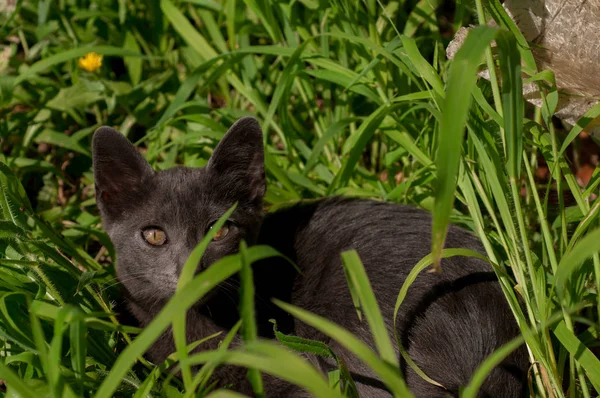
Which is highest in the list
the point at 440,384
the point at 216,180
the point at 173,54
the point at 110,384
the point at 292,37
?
the point at 292,37

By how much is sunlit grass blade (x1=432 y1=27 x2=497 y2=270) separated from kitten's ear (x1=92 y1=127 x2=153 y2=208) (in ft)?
3.84

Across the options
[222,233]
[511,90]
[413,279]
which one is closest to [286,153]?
[222,233]

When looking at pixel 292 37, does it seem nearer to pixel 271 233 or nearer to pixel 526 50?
pixel 271 233

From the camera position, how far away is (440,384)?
76.9 inches

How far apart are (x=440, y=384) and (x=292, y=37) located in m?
1.69

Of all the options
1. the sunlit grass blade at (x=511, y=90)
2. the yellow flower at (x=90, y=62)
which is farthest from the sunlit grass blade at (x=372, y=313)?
the yellow flower at (x=90, y=62)

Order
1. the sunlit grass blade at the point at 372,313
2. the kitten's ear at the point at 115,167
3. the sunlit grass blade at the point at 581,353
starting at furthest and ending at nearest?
the kitten's ear at the point at 115,167
the sunlit grass blade at the point at 581,353
the sunlit grass blade at the point at 372,313

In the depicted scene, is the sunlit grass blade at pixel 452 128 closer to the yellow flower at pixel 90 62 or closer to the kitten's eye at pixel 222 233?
the kitten's eye at pixel 222 233

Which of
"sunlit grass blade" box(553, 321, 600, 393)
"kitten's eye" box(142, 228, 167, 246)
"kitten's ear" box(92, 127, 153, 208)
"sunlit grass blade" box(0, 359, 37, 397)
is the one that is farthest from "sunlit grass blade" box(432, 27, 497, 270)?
"kitten's ear" box(92, 127, 153, 208)

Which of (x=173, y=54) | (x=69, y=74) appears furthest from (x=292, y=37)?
(x=69, y=74)

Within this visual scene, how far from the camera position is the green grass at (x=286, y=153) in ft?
4.83

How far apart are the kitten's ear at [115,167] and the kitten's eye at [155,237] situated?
0.16m

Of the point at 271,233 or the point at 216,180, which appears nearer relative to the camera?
the point at 216,180

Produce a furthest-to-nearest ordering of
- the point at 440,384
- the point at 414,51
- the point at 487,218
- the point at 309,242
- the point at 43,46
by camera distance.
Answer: the point at 43,46
the point at 487,218
the point at 309,242
the point at 414,51
the point at 440,384
